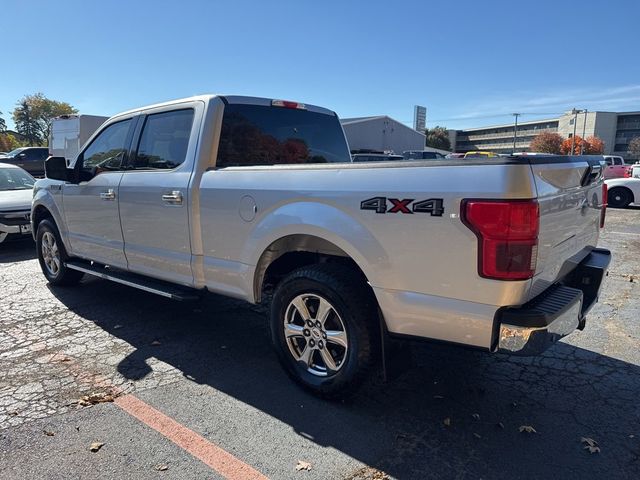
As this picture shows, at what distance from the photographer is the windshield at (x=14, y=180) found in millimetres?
9529

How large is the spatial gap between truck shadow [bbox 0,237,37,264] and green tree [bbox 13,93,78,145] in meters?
78.3

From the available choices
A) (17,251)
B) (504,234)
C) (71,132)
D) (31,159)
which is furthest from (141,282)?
(31,159)

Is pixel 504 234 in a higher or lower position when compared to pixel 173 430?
higher

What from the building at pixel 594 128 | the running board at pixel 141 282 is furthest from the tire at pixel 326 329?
the building at pixel 594 128

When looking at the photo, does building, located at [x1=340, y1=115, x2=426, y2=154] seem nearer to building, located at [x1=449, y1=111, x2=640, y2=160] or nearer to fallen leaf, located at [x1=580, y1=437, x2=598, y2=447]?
building, located at [x1=449, y1=111, x2=640, y2=160]

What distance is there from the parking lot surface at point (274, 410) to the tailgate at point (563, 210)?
0.95 meters

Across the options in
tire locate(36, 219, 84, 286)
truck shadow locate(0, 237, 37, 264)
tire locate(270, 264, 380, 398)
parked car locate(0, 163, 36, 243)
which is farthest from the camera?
parked car locate(0, 163, 36, 243)

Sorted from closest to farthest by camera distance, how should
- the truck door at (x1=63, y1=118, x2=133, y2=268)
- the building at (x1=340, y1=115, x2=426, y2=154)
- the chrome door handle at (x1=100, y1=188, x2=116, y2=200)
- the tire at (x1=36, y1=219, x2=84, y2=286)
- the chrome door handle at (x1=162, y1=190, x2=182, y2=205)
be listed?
the chrome door handle at (x1=162, y1=190, x2=182, y2=205)
the chrome door handle at (x1=100, y1=188, x2=116, y2=200)
the truck door at (x1=63, y1=118, x2=133, y2=268)
the tire at (x1=36, y1=219, x2=84, y2=286)
the building at (x1=340, y1=115, x2=426, y2=154)

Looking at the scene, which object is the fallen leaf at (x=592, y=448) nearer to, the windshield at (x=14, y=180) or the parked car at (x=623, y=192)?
the windshield at (x=14, y=180)

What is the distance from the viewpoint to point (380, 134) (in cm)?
6178

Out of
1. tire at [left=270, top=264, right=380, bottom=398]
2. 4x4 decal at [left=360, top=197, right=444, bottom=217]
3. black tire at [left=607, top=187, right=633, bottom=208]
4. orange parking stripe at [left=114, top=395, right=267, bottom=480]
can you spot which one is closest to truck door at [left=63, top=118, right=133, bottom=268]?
orange parking stripe at [left=114, top=395, right=267, bottom=480]

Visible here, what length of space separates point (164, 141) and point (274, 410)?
101 inches

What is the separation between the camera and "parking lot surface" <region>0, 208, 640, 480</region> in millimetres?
2590

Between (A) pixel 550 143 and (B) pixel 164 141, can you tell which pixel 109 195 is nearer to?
(B) pixel 164 141
